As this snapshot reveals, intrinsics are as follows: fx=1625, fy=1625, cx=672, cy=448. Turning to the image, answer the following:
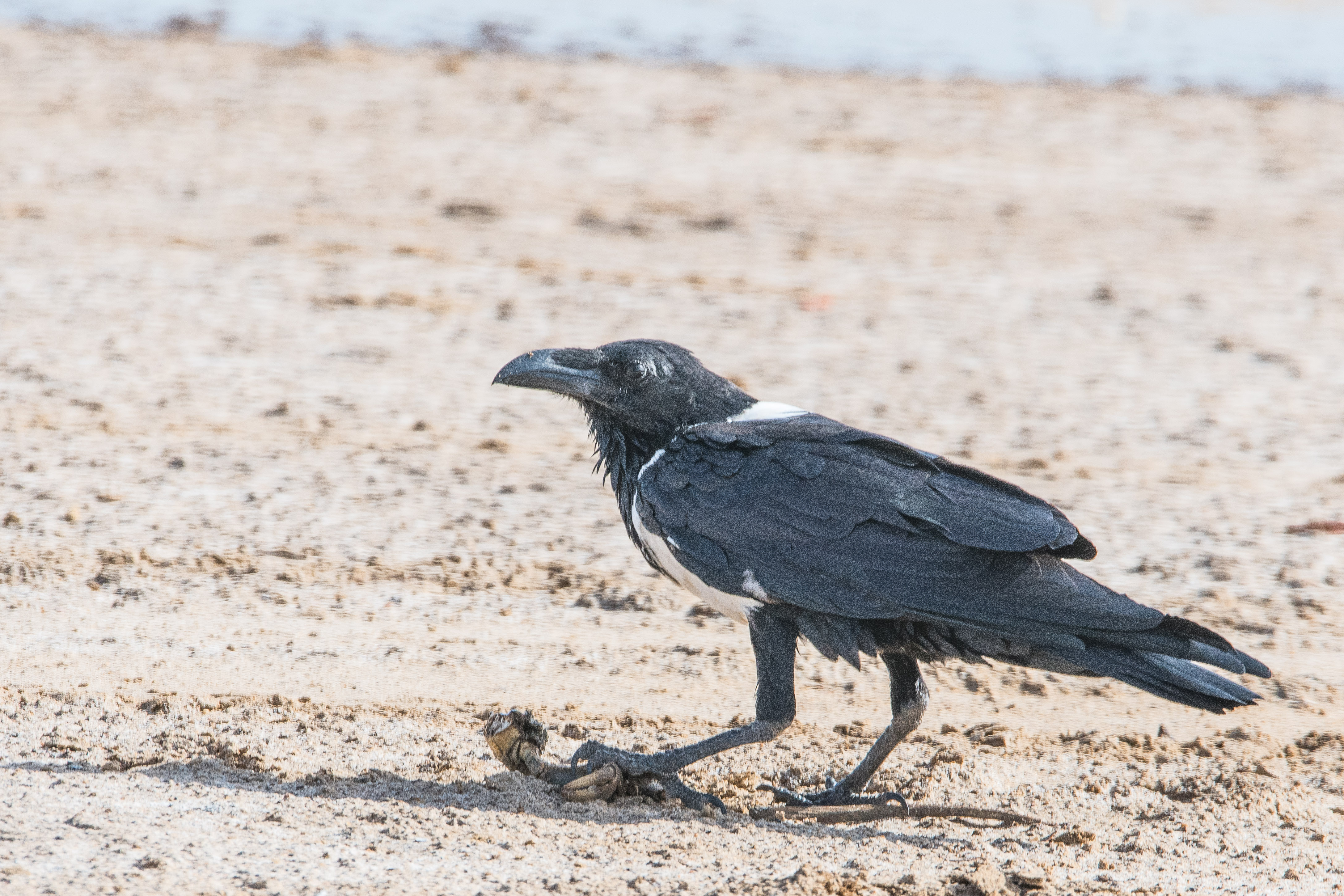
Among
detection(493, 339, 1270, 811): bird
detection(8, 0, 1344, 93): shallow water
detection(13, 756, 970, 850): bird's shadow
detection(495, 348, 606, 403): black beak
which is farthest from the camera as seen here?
detection(8, 0, 1344, 93): shallow water

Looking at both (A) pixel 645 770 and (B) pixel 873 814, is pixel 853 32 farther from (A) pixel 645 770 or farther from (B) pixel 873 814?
(A) pixel 645 770

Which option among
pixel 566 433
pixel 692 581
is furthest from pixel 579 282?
pixel 692 581

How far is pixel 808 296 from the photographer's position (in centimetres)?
936

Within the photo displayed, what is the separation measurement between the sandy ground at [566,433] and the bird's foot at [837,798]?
12 cm

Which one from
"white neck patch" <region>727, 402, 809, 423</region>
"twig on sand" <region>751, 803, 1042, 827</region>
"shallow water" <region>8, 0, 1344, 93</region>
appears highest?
"shallow water" <region>8, 0, 1344, 93</region>

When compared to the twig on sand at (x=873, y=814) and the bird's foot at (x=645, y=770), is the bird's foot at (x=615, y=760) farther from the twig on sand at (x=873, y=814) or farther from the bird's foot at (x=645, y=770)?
the twig on sand at (x=873, y=814)

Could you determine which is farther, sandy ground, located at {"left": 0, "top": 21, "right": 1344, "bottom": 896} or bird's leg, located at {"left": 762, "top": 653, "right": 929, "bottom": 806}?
bird's leg, located at {"left": 762, "top": 653, "right": 929, "bottom": 806}

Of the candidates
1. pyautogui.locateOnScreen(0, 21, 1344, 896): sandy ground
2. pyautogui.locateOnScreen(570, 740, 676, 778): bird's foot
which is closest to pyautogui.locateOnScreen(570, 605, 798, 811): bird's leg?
pyautogui.locateOnScreen(570, 740, 676, 778): bird's foot

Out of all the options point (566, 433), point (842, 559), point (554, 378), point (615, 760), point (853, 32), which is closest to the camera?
point (842, 559)

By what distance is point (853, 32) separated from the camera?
50.8 feet

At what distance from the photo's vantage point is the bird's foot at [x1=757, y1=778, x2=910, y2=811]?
4.53 metres

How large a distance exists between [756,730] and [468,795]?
0.80m

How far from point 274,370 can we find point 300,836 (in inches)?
170

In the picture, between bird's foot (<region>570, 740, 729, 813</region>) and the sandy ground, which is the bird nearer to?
bird's foot (<region>570, 740, 729, 813</region>)
